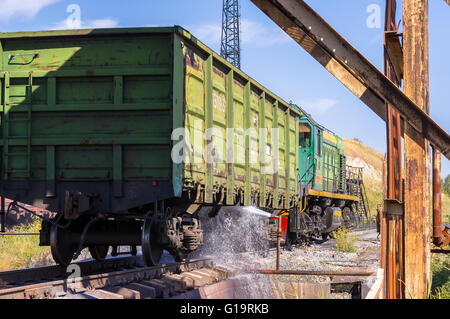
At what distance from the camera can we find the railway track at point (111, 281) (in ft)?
20.0

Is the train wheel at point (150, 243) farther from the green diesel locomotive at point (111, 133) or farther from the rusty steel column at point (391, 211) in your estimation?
the rusty steel column at point (391, 211)

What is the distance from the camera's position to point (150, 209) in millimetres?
8320

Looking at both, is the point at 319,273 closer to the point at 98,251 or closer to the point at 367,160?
the point at 98,251

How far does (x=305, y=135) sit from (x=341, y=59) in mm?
11764

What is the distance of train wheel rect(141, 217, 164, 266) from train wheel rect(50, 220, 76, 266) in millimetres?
1336

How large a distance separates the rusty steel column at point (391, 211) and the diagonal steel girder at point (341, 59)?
38 centimetres

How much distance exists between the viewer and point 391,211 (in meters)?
4.56

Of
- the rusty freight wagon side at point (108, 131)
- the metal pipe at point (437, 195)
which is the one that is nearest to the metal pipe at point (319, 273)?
the rusty freight wagon side at point (108, 131)

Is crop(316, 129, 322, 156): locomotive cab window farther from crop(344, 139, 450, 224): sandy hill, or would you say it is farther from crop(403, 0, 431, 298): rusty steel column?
crop(344, 139, 450, 224): sandy hill

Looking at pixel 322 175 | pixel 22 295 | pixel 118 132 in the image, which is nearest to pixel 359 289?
pixel 118 132

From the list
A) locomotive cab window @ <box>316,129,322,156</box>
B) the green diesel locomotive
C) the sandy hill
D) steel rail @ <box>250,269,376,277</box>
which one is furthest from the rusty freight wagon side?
the sandy hill

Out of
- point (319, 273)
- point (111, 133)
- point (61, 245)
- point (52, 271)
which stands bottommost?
point (319, 273)

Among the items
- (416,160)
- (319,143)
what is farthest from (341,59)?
(319,143)
